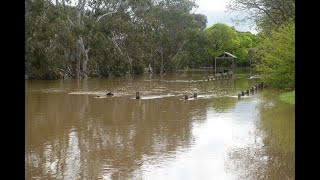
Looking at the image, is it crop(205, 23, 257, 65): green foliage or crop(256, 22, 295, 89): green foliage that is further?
crop(205, 23, 257, 65): green foliage

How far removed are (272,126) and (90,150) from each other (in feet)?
22.8

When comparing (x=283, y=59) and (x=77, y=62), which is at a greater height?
(x=77, y=62)

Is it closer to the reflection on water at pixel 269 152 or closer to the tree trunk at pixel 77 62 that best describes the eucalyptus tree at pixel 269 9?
the reflection on water at pixel 269 152

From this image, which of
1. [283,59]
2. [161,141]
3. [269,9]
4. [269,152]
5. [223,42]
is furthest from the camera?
[223,42]

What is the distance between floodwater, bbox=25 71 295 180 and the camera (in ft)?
28.7

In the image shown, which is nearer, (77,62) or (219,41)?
(77,62)

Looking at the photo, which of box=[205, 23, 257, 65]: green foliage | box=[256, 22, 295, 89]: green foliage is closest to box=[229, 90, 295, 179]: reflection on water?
box=[256, 22, 295, 89]: green foliage

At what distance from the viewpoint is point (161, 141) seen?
39.6ft

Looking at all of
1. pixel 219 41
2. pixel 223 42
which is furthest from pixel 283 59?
pixel 223 42

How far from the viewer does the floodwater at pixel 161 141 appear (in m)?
8.73

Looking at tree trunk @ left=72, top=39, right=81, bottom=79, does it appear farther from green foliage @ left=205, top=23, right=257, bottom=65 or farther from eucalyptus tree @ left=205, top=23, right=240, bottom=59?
eucalyptus tree @ left=205, top=23, right=240, bottom=59

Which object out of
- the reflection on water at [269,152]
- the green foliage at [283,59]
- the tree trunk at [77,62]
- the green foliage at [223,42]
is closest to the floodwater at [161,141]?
the reflection on water at [269,152]

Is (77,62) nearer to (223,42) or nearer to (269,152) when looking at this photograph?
(223,42)
